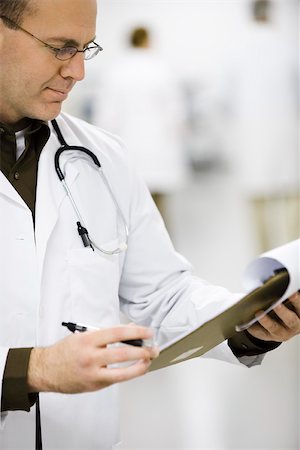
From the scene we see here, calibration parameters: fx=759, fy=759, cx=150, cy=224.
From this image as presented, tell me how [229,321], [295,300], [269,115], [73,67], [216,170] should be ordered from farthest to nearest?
[216,170], [269,115], [73,67], [295,300], [229,321]

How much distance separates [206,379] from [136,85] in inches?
87.3

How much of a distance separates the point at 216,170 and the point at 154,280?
172 inches

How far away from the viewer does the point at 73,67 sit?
155 centimetres

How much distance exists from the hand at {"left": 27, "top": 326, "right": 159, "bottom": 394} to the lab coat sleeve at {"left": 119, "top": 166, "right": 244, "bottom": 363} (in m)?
0.45

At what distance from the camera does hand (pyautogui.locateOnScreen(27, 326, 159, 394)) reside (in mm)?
1172

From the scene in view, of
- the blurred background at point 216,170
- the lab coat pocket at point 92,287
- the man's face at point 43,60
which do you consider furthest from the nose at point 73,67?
the blurred background at point 216,170

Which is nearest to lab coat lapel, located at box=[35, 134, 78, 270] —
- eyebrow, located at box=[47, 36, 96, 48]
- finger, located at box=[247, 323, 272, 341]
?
eyebrow, located at box=[47, 36, 96, 48]

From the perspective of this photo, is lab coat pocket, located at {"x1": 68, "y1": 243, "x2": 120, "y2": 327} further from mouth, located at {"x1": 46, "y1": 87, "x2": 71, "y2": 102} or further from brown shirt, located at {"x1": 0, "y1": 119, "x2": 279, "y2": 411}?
mouth, located at {"x1": 46, "y1": 87, "x2": 71, "y2": 102}

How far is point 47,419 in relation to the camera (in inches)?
59.1

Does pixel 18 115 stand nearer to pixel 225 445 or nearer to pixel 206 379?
pixel 225 445

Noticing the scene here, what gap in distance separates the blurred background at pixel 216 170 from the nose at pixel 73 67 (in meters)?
1.46

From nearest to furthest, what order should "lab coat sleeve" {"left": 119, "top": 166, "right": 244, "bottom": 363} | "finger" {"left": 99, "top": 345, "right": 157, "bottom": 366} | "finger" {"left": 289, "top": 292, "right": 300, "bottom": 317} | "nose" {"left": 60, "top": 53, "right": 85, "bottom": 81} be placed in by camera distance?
"finger" {"left": 99, "top": 345, "right": 157, "bottom": 366} → "finger" {"left": 289, "top": 292, "right": 300, "bottom": 317} → "nose" {"left": 60, "top": 53, "right": 85, "bottom": 81} → "lab coat sleeve" {"left": 119, "top": 166, "right": 244, "bottom": 363}

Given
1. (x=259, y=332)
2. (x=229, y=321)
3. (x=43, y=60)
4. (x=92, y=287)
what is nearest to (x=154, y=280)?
(x=92, y=287)

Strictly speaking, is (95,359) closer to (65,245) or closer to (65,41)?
(65,245)
